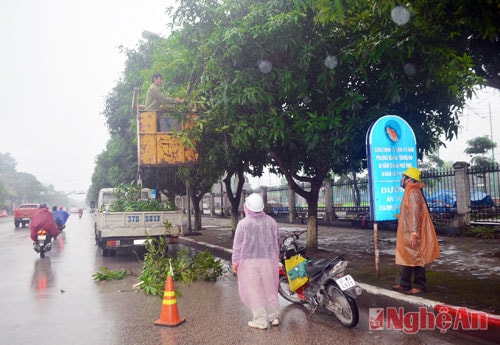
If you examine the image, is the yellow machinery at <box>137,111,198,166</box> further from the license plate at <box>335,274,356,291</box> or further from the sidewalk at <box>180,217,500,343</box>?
the license plate at <box>335,274,356,291</box>

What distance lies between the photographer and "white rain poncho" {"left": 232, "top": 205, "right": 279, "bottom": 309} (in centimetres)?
505

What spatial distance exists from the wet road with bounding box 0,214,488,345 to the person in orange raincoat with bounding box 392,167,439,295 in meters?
0.71

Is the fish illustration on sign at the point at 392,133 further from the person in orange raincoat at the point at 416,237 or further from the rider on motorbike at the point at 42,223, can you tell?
the rider on motorbike at the point at 42,223

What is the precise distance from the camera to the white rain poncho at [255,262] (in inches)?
199

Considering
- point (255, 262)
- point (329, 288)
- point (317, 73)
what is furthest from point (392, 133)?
point (255, 262)

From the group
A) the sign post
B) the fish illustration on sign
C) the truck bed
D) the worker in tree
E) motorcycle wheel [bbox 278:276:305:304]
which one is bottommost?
motorcycle wheel [bbox 278:276:305:304]

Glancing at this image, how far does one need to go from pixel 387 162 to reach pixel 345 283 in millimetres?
2527

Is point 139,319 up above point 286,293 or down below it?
below

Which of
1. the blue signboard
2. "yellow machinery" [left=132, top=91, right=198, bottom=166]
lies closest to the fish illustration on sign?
the blue signboard

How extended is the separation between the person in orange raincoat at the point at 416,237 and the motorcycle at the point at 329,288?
1096 millimetres

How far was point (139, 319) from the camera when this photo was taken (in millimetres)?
5570

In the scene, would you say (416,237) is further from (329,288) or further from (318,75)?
(318,75)

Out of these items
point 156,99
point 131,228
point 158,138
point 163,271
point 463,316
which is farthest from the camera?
point 131,228

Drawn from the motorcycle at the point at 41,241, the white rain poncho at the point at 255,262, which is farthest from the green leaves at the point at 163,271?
the motorcycle at the point at 41,241
